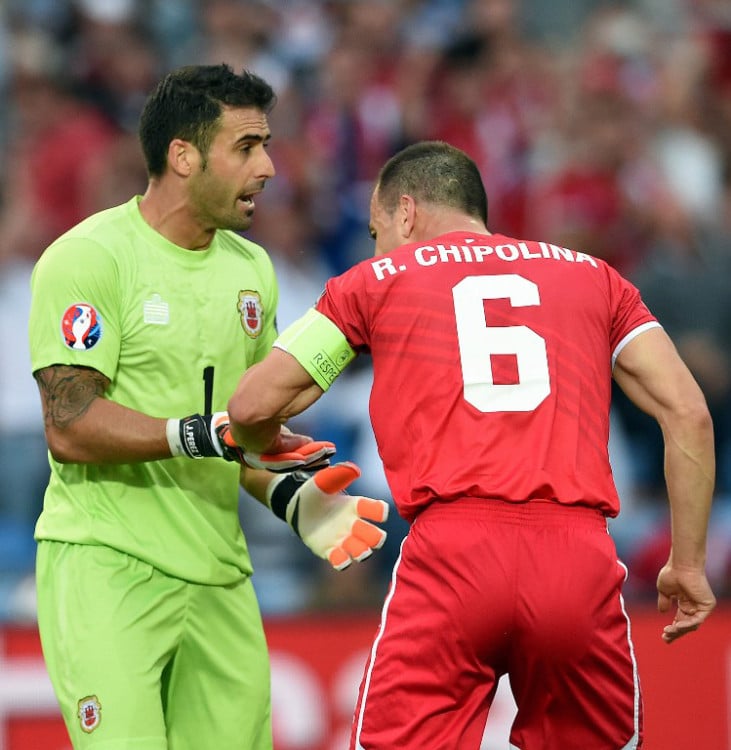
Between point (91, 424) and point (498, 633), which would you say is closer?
point (498, 633)

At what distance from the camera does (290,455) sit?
452 centimetres

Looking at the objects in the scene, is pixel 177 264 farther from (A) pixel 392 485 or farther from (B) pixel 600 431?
(B) pixel 600 431

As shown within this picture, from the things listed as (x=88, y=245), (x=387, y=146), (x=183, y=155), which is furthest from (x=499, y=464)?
(x=387, y=146)

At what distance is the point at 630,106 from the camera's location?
33.9ft

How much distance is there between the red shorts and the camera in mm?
3920

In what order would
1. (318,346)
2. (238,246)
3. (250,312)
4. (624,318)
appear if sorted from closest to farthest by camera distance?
(318,346)
(624,318)
(250,312)
(238,246)

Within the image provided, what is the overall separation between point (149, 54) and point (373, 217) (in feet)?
19.7

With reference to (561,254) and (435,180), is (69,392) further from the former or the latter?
(561,254)

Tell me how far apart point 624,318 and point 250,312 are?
4.45 feet

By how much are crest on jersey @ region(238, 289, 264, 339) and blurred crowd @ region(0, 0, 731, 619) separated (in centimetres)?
307

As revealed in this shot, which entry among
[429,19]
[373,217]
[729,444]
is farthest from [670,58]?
[373,217]

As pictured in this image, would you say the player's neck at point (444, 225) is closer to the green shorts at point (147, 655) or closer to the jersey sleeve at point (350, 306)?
the jersey sleeve at point (350, 306)

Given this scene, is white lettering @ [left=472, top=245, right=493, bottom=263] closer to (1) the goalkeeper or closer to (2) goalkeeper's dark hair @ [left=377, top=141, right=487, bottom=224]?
(2) goalkeeper's dark hair @ [left=377, top=141, right=487, bottom=224]

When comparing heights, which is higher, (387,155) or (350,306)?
(387,155)
